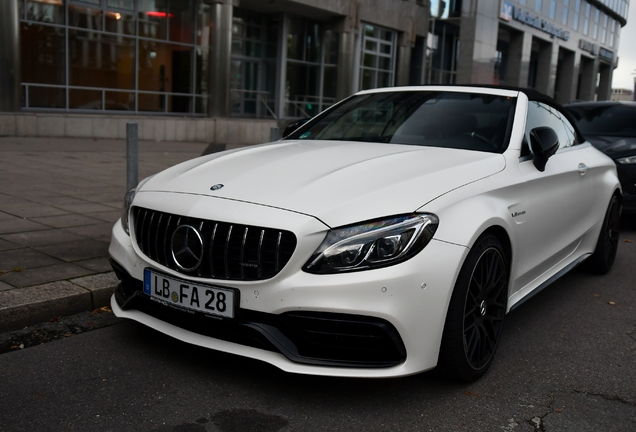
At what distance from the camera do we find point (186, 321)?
10.8 feet

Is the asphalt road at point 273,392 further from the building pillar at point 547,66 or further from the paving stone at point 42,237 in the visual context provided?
the building pillar at point 547,66

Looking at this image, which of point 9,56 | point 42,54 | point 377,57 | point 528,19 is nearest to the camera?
point 9,56

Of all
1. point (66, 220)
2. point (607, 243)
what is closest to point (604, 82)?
point (607, 243)

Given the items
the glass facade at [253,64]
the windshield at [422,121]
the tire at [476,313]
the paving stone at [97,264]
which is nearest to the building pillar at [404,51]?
the glass facade at [253,64]

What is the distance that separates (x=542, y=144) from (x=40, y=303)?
3.12 meters

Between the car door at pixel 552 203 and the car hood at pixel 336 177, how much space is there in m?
0.36

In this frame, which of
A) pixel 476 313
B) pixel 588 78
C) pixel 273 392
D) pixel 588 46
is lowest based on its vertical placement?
pixel 273 392

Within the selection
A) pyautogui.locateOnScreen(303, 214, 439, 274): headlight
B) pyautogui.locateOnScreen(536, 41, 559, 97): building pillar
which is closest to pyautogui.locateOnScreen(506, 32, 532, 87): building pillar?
pyautogui.locateOnScreen(536, 41, 559, 97): building pillar

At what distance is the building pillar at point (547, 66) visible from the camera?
4019cm

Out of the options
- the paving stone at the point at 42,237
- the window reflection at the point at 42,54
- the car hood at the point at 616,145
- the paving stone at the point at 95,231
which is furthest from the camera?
the window reflection at the point at 42,54

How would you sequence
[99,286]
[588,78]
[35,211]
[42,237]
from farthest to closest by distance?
[588,78]
[35,211]
[42,237]
[99,286]

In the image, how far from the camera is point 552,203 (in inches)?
172

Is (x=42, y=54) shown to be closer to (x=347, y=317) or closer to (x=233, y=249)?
(x=233, y=249)

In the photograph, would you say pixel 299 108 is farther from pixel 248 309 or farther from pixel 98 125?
pixel 248 309
